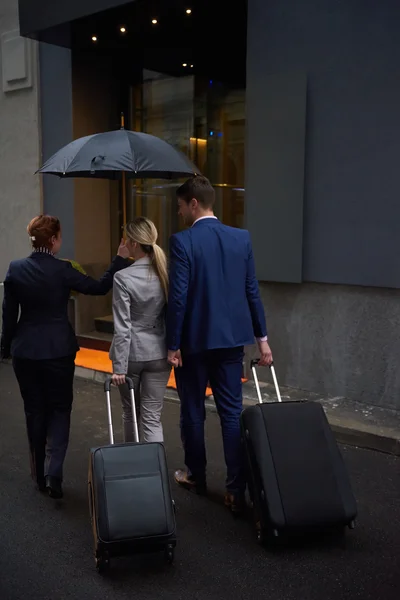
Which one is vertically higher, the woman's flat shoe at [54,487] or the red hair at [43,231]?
the red hair at [43,231]

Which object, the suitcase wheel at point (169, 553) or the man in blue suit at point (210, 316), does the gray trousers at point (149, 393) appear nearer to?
the man in blue suit at point (210, 316)

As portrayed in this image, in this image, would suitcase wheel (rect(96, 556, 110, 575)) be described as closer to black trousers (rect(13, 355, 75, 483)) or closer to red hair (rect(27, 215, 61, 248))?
black trousers (rect(13, 355, 75, 483))

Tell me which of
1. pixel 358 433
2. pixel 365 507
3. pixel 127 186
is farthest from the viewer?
pixel 127 186

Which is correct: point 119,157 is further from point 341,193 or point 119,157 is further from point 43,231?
point 341,193

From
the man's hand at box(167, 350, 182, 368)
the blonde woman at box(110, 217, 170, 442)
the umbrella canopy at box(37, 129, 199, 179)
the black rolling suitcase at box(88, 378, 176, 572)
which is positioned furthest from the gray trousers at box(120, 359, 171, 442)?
the umbrella canopy at box(37, 129, 199, 179)

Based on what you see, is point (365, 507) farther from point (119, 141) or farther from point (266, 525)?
point (119, 141)

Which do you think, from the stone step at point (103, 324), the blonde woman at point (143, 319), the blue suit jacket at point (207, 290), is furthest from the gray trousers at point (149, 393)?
the stone step at point (103, 324)

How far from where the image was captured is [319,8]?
233 inches

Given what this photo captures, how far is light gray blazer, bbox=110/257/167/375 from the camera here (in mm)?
3824

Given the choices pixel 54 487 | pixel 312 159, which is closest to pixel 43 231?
pixel 54 487

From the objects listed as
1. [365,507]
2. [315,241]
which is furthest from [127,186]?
[365,507]

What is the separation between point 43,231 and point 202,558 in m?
2.28

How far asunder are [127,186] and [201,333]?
19.5 ft

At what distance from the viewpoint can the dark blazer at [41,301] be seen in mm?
4023
